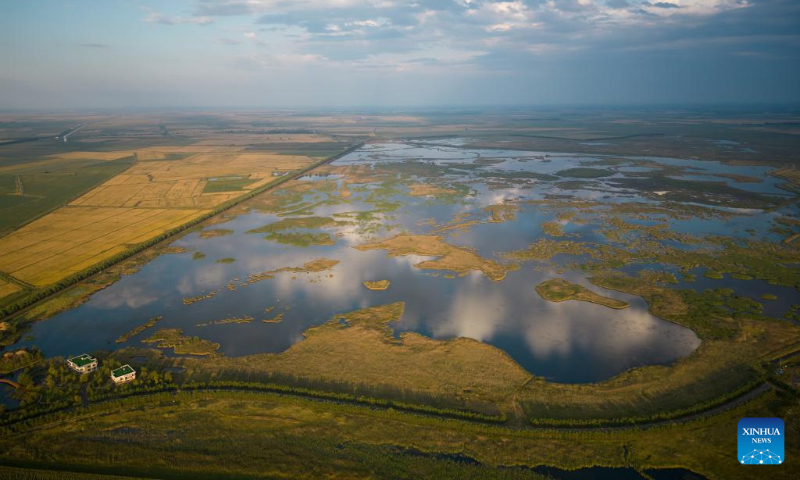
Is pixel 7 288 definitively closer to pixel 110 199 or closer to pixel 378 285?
pixel 378 285

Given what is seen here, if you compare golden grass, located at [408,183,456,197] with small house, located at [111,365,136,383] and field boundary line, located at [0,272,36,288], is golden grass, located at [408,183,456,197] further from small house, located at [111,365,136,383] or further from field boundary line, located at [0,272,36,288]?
small house, located at [111,365,136,383]

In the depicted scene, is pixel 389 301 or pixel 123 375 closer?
pixel 123 375

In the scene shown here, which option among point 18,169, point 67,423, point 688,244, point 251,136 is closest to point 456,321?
point 67,423

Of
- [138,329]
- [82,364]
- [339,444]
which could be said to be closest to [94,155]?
[138,329]

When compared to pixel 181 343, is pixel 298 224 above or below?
above

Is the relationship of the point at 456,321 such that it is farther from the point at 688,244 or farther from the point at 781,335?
the point at 688,244

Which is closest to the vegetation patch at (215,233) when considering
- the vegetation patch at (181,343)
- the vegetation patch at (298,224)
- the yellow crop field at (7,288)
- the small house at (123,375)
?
the vegetation patch at (298,224)

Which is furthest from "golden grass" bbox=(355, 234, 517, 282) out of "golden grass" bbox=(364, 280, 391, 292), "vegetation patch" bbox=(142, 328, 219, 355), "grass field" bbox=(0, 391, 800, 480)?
"vegetation patch" bbox=(142, 328, 219, 355)

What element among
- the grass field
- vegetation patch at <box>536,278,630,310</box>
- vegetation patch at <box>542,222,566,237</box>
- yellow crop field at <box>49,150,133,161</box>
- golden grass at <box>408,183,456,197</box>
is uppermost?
yellow crop field at <box>49,150,133,161</box>
